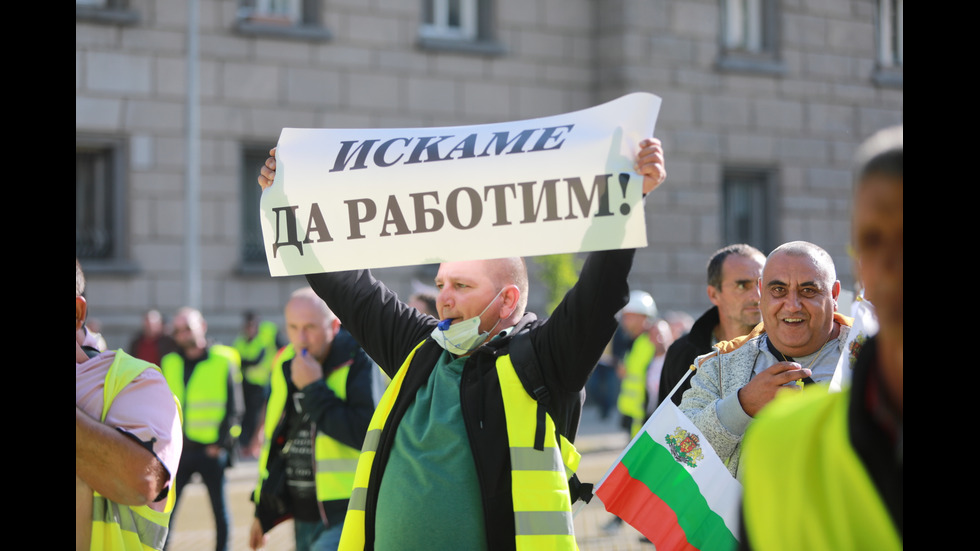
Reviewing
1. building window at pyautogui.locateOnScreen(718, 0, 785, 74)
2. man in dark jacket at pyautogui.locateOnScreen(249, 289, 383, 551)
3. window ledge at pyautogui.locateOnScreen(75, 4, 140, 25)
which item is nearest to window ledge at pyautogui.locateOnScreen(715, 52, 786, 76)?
building window at pyautogui.locateOnScreen(718, 0, 785, 74)

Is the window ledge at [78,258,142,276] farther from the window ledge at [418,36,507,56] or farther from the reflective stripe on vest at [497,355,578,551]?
the reflective stripe on vest at [497,355,578,551]

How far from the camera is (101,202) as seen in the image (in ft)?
52.0

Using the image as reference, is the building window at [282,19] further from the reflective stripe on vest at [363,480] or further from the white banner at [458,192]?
the reflective stripe on vest at [363,480]

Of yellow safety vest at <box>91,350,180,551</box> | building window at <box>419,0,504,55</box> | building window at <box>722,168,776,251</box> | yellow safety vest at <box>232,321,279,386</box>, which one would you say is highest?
building window at <box>419,0,504,55</box>

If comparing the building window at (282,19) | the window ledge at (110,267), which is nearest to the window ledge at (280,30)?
the building window at (282,19)

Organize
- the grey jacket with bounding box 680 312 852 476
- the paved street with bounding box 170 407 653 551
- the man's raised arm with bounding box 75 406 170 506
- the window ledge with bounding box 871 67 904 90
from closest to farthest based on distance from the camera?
the man's raised arm with bounding box 75 406 170 506
the grey jacket with bounding box 680 312 852 476
the paved street with bounding box 170 407 653 551
the window ledge with bounding box 871 67 904 90

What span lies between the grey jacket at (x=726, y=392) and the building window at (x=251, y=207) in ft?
43.7

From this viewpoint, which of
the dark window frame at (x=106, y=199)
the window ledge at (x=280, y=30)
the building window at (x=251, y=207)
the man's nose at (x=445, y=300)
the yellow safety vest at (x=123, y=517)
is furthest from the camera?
the building window at (x=251, y=207)

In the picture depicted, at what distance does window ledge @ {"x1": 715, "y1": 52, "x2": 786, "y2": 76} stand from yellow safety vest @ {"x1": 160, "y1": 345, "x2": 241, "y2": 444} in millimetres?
12805

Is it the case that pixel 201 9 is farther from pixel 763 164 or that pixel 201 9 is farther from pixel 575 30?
pixel 763 164

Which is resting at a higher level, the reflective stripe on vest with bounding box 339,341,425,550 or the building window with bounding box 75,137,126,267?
the building window with bounding box 75,137,126,267

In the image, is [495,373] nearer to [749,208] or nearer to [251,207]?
[251,207]

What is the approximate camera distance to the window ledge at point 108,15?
49.6 feet

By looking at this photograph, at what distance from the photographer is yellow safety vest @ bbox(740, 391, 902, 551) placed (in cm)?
156
